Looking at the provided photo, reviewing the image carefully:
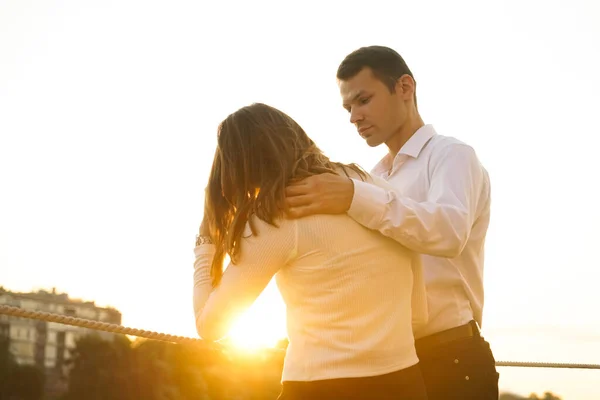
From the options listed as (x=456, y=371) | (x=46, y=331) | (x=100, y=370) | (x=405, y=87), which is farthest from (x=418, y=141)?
(x=46, y=331)

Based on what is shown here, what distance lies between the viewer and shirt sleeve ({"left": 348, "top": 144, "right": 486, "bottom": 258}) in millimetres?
1596

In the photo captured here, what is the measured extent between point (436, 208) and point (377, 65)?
2.83 feet

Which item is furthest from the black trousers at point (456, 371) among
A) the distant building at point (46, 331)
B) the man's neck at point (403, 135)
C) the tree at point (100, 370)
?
the distant building at point (46, 331)

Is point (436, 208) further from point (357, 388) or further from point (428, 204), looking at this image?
point (357, 388)

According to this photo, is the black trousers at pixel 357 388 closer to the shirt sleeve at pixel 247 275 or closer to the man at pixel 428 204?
the shirt sleeve at pixel 247 275

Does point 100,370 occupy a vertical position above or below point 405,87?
above

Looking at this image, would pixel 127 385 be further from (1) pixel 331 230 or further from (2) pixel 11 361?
(1) pixel 331 230

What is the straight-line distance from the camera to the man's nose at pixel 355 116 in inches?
96.5

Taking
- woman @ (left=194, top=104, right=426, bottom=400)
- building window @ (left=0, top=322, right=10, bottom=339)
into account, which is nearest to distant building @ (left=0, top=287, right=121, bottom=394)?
building window @ (left=0, top=322, right=10, bottom=339)

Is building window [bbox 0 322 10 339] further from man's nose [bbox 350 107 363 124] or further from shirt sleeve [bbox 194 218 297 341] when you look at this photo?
shirt sleeve [bbox 194 218 297 341]

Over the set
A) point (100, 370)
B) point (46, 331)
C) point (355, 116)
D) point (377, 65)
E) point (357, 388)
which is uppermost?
point (46, 331)

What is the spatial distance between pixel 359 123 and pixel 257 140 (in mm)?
885

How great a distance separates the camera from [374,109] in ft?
8.04

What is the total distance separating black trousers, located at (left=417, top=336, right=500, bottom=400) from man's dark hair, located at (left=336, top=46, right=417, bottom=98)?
0.85 meters
